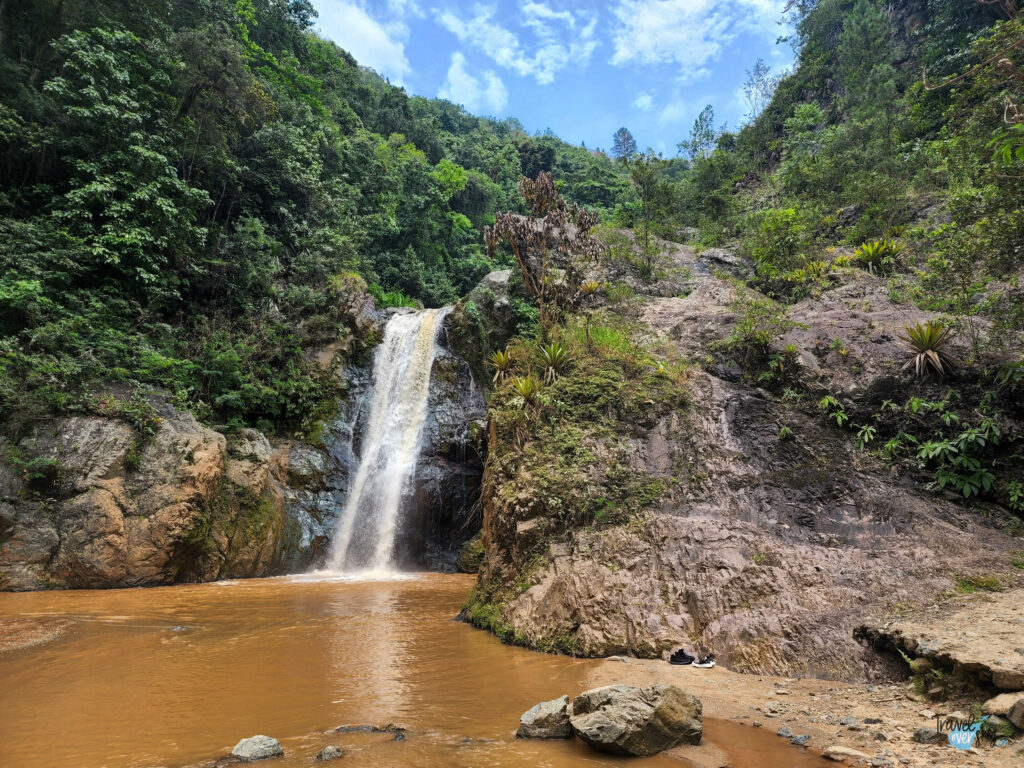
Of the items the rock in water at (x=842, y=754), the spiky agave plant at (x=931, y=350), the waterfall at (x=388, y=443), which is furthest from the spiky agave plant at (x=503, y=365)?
the rock in water at (x=842, y=754)

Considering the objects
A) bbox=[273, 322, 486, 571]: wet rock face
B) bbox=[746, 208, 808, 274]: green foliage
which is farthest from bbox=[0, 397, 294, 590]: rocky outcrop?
bbox=[746, 208, 808, 274]: green foliage

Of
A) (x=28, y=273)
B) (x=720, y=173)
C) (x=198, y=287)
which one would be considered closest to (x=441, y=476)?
(x=198, y=287)

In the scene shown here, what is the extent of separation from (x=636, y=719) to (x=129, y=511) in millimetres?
10681

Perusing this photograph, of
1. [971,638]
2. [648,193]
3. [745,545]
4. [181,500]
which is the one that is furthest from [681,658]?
[648,193]

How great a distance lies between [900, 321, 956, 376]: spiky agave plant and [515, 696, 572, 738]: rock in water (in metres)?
7.56

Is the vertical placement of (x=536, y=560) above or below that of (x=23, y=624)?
above

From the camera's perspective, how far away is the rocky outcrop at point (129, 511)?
30.3ft

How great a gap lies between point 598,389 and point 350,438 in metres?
9.35

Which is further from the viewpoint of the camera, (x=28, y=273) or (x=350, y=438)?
(x=350, y=438)

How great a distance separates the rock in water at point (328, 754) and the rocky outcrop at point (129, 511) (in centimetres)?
905

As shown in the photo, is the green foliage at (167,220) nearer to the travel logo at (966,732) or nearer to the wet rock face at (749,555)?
the wet rock face at (749,555)

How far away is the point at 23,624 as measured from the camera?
6629 millimetres

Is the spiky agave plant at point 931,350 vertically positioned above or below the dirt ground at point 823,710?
above

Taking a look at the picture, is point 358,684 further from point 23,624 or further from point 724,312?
point 724,312
